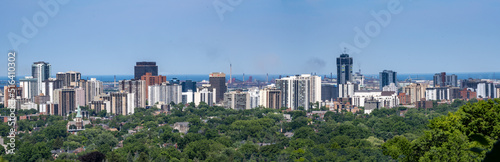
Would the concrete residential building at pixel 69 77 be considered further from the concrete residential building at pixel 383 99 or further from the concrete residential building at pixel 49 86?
the concrete residential building at pixel 383 99

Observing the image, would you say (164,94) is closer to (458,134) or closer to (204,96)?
(204,96)

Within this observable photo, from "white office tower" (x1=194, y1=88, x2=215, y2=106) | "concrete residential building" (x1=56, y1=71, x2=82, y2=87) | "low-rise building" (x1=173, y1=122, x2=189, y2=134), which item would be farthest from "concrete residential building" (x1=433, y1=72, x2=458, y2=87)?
"low-rise building" (x1=173, y1=122, x2=189, y2=134)

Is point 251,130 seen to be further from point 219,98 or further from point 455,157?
point 219,98

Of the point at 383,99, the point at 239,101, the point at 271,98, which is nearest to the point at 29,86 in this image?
the point at 239,101

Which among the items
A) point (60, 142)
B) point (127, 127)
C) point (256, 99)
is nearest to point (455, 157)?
point (60, 142)

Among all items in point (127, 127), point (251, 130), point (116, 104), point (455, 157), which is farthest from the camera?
point (116, 104)

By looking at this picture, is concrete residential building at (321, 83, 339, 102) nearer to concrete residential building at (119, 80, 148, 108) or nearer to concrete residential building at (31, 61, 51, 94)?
concrete residential building at (119, 80, 148, 108)

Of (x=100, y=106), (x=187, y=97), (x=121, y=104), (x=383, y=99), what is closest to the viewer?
(x=121, y=104)

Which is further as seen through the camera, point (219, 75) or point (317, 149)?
point (219, 75)
